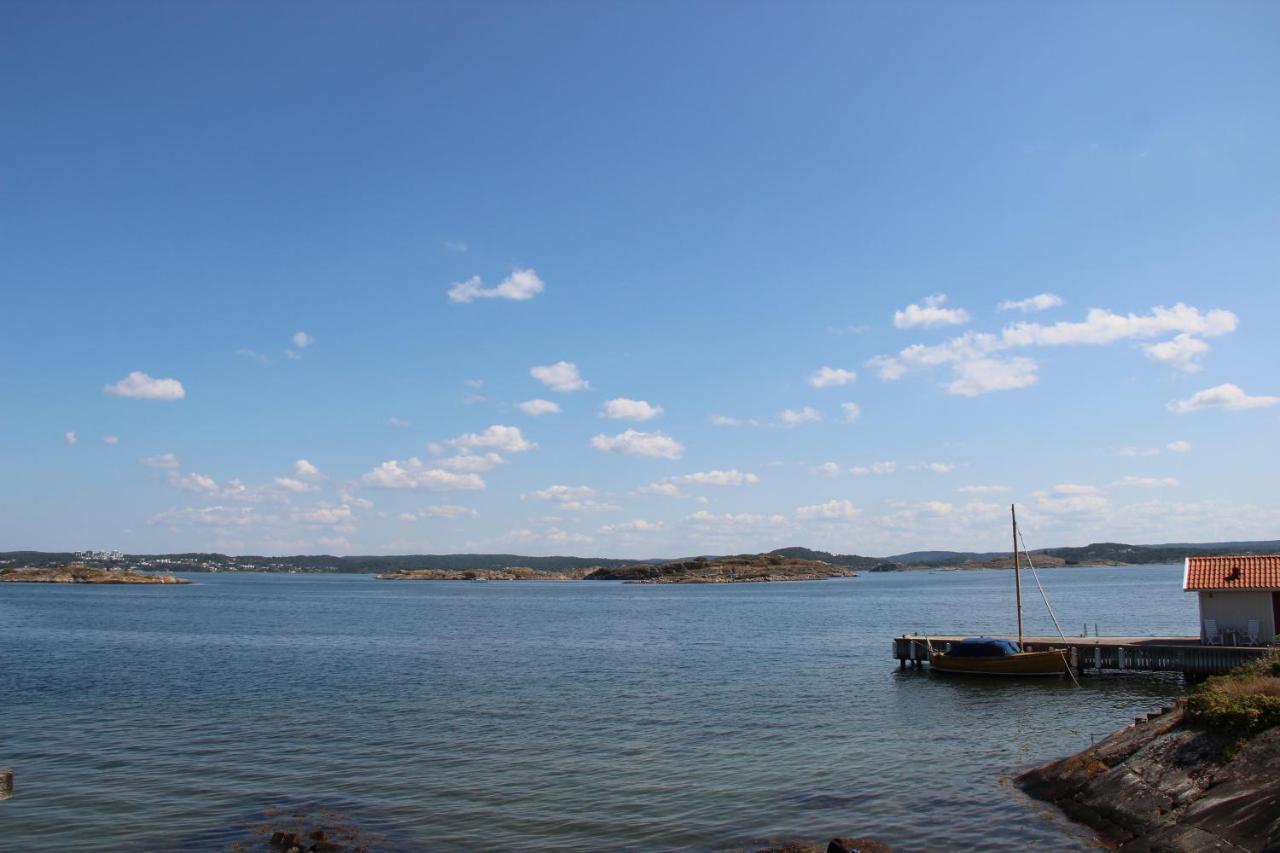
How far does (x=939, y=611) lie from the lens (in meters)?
124

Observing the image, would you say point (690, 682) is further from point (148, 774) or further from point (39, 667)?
point (39, 667)

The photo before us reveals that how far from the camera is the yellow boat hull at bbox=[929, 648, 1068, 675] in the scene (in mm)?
50406

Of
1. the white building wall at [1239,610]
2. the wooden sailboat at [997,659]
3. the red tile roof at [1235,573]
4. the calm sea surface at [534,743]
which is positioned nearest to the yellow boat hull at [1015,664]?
the wooden sailboat at [997,659]

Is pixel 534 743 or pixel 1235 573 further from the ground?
pixel 1235 573

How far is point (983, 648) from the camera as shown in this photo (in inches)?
2094

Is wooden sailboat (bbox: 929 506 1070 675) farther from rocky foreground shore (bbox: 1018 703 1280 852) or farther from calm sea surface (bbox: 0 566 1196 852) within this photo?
rocky foreground shore (bbox: 1018 703 1280 852)

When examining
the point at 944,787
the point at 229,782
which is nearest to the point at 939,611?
the point at 944,787

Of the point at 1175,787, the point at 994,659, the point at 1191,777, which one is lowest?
the point at 994,659

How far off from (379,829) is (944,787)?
16.7m

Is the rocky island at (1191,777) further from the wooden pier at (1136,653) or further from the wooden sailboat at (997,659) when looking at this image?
the wooden sailboat at (997,659)

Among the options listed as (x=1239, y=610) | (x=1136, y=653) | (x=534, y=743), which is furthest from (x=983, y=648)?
(x=534, y=743)

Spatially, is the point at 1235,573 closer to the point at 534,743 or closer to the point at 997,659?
the point at 997,659

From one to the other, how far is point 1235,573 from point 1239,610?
6.02 ft

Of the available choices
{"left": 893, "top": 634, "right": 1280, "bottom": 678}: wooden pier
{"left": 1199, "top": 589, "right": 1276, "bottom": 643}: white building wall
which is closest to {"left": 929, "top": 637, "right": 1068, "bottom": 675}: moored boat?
{"left": 893, "top": 634, "right": 1280, "bottom": 678}: wooden pier
